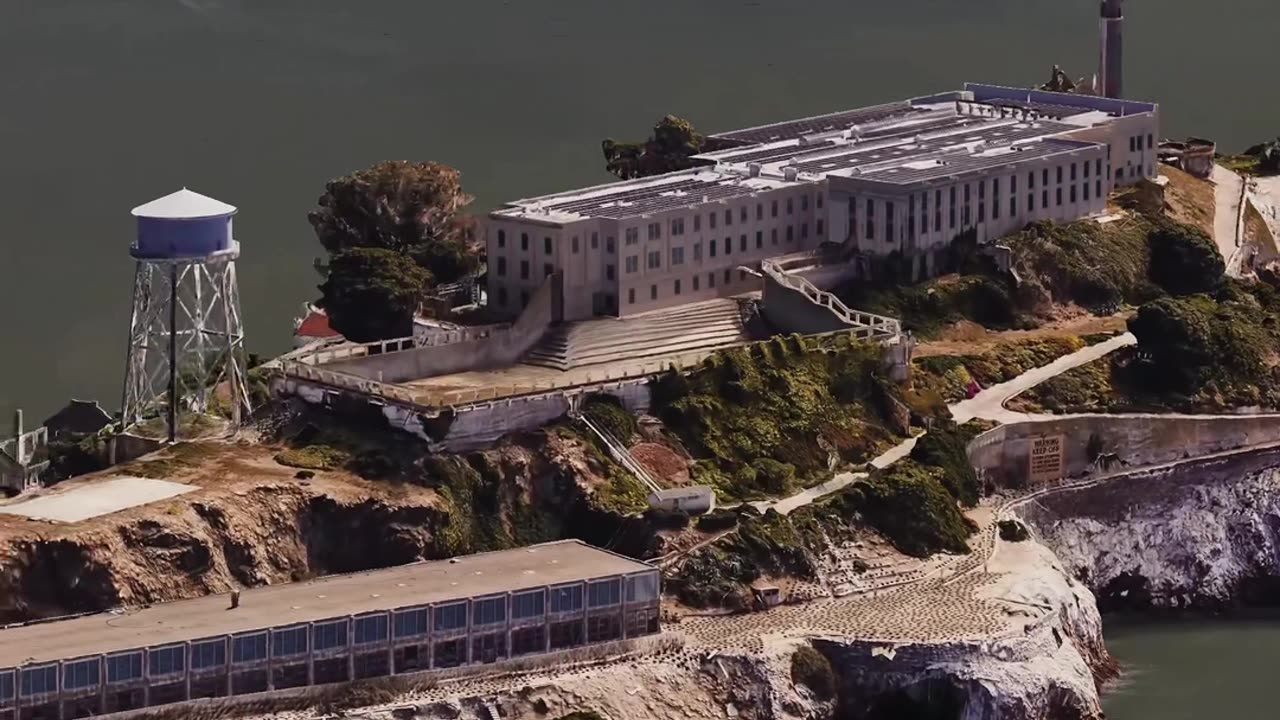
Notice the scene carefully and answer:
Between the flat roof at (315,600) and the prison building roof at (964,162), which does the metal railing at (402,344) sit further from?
the prison building roof at (964,162)

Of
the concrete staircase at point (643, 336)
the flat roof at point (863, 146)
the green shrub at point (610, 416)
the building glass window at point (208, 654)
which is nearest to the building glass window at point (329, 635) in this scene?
the building glass window at point (208, 654)

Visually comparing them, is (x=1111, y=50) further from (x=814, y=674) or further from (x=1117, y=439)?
(x=814, y=674)

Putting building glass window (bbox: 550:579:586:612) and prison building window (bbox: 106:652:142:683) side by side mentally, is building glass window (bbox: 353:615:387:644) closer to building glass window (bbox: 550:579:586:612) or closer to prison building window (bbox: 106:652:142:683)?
building glass window (bbox: 550:579:586:612)

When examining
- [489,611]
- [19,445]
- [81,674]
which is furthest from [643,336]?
[81,674]

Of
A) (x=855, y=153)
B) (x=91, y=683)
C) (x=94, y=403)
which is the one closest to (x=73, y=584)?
(x=91, y=683)

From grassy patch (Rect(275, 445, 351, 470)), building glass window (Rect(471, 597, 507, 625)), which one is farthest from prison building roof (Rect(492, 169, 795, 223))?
building glass window (Rect(471, 597, 507, 625))
